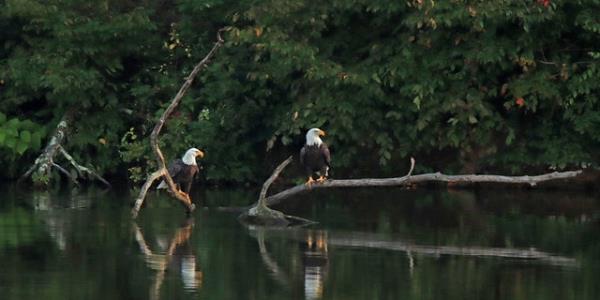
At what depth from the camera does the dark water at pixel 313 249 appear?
60.5 feet

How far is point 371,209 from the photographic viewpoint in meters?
27.4

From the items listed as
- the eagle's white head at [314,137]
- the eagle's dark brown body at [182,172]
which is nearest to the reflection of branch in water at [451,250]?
the eagle's white head at [314,137]

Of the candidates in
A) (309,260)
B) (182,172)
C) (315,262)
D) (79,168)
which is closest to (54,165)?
(79,168)

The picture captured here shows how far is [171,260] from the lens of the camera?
814 inches

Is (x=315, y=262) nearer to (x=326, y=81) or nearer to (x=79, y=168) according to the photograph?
(x=326, y=81)

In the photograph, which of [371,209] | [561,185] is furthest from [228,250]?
[561,185]

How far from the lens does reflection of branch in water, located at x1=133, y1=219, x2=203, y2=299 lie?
61.1ft

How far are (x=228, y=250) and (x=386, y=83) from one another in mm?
9033

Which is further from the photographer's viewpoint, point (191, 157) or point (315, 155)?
point (191, 157)

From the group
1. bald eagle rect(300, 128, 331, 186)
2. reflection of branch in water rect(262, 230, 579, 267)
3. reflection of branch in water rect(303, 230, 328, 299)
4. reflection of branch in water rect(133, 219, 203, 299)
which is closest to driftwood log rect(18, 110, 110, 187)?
bald eagle rect(300, 128, 331, 186)

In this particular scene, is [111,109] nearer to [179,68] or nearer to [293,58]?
[179,68]

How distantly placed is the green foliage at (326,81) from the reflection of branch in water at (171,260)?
6.43 meters

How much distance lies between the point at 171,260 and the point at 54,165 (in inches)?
430

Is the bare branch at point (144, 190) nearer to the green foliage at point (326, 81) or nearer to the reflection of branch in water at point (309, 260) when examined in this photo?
the reflection of branch in water at point (309, 260)
